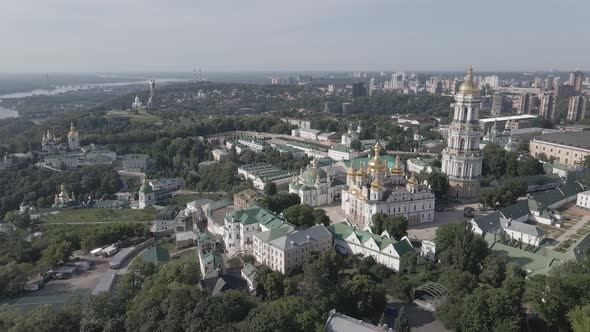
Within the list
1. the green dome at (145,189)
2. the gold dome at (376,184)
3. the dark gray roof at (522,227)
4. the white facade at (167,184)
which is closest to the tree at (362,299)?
the gold dome at (376,184)

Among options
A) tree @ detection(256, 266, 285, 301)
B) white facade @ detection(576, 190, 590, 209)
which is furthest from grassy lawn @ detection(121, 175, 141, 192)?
white facade @ detection(576, 190, 590, 209)

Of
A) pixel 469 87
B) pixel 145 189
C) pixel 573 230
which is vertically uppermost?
pixel 469 87

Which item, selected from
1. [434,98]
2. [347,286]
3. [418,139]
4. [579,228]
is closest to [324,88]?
[434,98]

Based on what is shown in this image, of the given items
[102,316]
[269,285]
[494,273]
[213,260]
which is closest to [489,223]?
[494,273]

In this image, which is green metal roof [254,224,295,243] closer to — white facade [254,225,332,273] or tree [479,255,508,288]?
white facade [254,225,332,273]

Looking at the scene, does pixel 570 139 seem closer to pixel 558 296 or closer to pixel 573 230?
pixel 573 230

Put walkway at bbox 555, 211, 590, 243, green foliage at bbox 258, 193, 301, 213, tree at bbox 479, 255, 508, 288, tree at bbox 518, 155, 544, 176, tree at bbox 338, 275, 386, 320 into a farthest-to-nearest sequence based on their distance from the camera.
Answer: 1. tree at bbox 518, 155, 544, 176
2. green foliage at bbox 258, 193, 301, 213
3. walkway at bbox 555, 211, 590, 243
4. tree at bbox 479, 255, 508, 288
5. tree at bbox 338, 275, 386, 320
